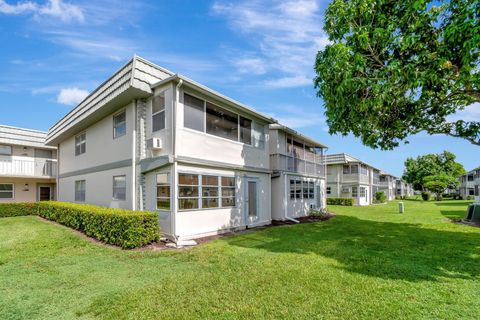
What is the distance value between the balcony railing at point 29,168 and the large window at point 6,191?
196 centimetres

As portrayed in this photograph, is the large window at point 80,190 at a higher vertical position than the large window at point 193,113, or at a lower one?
lower

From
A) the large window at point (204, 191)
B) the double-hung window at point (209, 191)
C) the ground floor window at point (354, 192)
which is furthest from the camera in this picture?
the ground floor window at point (354, 192)

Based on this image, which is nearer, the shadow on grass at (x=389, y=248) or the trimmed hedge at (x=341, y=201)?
the shadow on grass at (x=389, y=248)

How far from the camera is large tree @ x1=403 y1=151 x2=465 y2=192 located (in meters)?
53.6

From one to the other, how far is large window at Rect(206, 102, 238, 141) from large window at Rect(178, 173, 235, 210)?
2.01 metres

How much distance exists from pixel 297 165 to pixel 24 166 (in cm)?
1981

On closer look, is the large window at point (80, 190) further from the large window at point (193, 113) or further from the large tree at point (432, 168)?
the large tree at point (432, 168)

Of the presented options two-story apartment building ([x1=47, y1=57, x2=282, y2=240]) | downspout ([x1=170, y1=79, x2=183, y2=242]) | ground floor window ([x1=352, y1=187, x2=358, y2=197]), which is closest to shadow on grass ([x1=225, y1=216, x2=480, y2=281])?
two-story apartment building ([x1=47, y1=57, x2=282, y2=240])

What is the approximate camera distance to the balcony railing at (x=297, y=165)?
15.7 m

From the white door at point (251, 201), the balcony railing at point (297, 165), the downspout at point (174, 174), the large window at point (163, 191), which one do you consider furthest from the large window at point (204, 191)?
the balcony railing at point (297, 165)

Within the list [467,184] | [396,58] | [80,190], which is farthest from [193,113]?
[467,184]

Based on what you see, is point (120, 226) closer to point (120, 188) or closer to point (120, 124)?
point (120, 188)

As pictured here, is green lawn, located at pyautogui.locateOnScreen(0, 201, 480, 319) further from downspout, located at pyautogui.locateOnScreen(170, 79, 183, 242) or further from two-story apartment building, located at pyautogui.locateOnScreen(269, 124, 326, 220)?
two-story apartment building, located at pyautogui.locateOnScreen(269, 124, 326, 220)

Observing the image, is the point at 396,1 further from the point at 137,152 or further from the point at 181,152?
the point at 137,152
